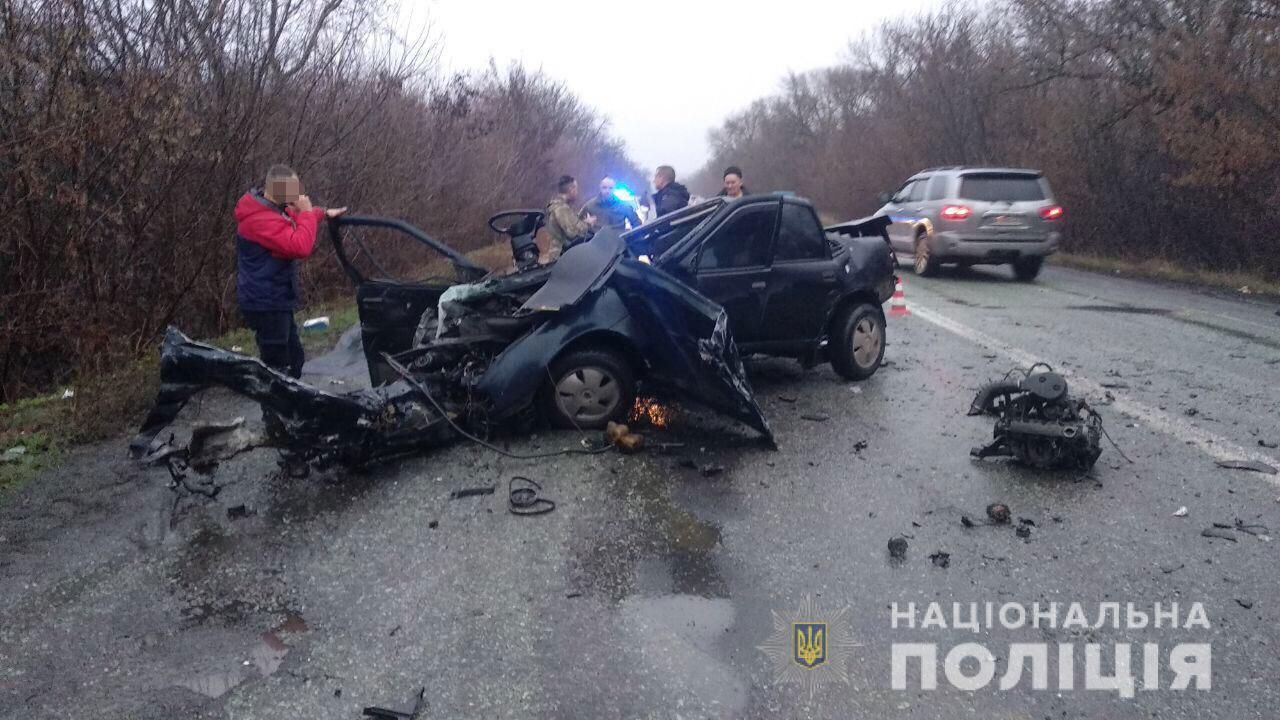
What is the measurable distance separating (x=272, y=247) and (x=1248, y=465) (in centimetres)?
620

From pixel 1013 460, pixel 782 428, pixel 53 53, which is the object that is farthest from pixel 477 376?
Answer: pixel 53 53

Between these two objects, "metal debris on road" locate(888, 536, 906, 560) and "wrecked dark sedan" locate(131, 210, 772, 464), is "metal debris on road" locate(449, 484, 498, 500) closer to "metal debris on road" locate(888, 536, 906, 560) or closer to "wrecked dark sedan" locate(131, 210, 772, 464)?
"wrecked dark sedan" locate(131, 210, 772, 464)

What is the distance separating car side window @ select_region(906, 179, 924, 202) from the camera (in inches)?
633

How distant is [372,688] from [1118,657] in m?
2.72

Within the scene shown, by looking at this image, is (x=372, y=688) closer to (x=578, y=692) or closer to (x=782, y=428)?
(x=578, y=692)

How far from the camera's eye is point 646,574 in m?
4.20

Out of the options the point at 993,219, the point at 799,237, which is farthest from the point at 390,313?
the point at 993,219

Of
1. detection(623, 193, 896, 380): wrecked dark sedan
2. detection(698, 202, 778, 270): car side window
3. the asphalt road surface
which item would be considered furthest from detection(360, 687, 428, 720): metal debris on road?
detection(698, 202, 778, 270): car side window

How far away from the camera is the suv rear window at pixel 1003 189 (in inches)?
577

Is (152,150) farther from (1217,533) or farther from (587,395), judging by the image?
(1217,533)

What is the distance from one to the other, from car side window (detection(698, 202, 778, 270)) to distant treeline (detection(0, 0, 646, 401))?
4944 millimetres

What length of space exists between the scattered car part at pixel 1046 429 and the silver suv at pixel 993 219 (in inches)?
360

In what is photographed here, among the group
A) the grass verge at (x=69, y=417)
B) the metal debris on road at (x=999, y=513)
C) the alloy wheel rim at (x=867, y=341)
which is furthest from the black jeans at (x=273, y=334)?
the metal debris on road at (x=999, y=513)

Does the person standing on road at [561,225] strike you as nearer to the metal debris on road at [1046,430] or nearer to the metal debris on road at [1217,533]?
the metal debris on road at [1046,430]
